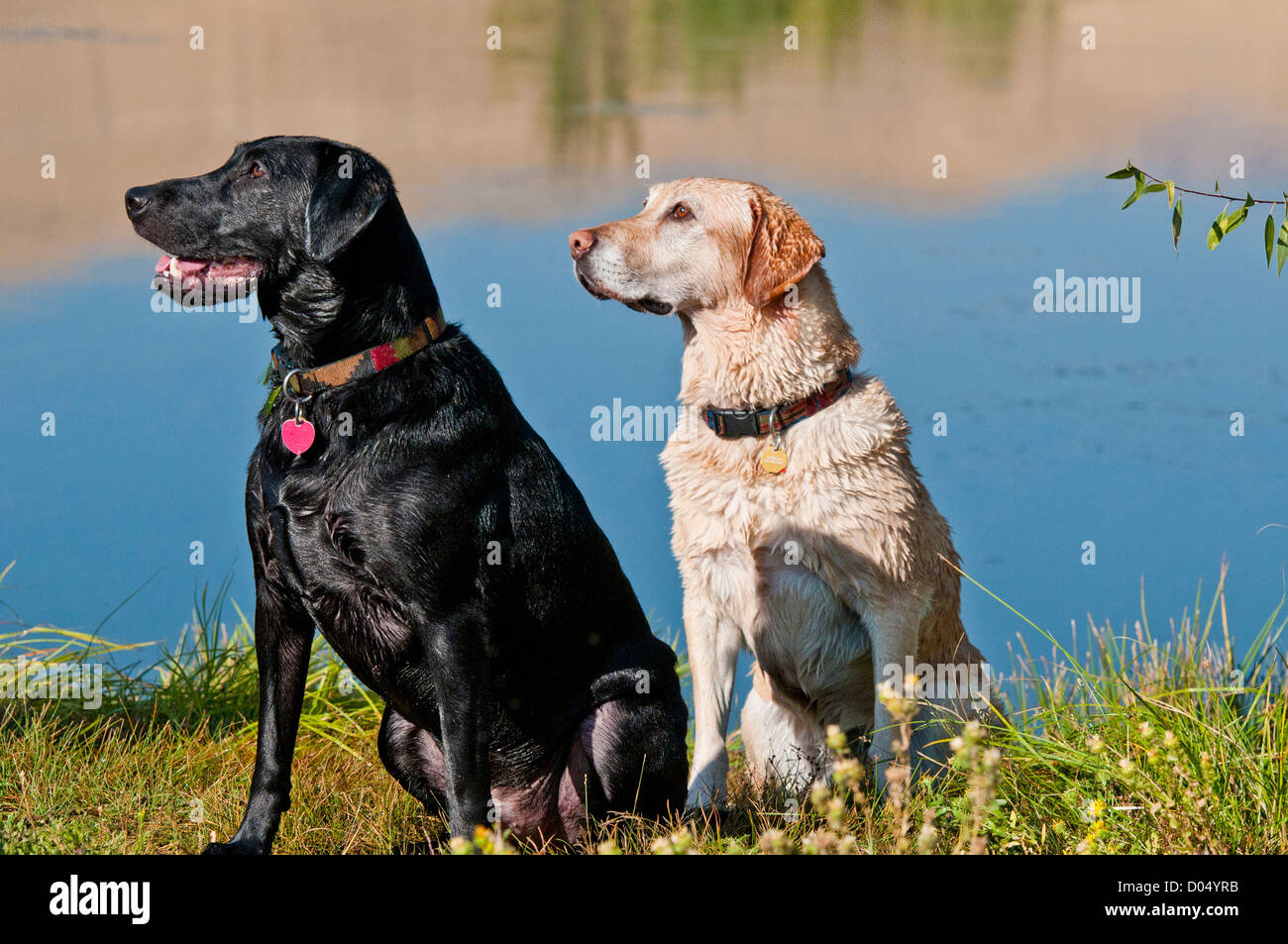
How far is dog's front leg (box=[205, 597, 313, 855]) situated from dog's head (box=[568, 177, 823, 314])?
4.70 feet

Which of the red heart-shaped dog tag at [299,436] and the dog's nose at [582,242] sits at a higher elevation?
Answer: the dog's nose at [582,242]

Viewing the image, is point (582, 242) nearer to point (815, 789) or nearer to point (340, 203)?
point (340, 203)

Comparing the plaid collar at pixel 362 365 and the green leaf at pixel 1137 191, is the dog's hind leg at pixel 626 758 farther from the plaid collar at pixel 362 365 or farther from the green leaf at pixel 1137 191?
the green leaf at pixel 1137 191

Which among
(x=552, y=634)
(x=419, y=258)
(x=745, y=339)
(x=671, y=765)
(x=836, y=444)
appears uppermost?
(x=419, y=258)

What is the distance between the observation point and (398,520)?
3605mm

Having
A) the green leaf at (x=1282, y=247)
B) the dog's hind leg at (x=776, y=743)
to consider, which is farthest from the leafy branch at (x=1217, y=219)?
the dog's hind leg at (x=776, y=743)

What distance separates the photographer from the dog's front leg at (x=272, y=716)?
383cm

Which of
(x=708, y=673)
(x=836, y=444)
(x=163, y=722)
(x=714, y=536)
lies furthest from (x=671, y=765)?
(x=163, y=722)

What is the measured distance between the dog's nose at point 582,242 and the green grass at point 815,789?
177 cm

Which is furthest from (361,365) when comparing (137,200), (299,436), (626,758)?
(626,758)

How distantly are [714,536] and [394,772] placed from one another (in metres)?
1.26

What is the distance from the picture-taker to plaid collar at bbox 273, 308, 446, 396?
372 centimetres
